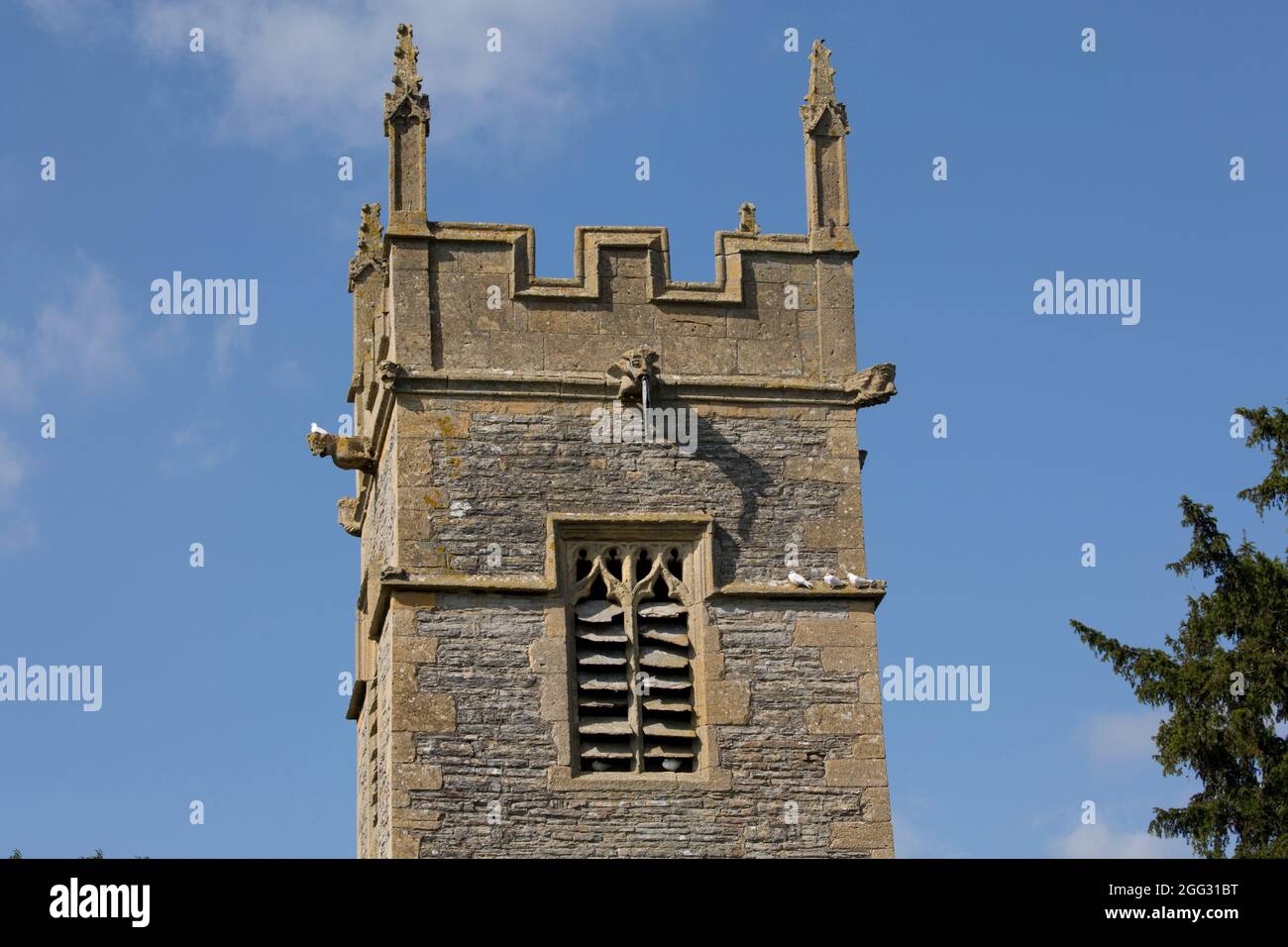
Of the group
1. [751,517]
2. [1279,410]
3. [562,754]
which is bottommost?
[562,754]

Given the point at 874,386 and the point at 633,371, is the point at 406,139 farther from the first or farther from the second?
the point at 874,386

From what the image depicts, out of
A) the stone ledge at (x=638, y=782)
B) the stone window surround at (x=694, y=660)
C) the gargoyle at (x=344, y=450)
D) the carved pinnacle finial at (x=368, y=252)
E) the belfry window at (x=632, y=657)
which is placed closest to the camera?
the stone ledge at (x=638, y=782)

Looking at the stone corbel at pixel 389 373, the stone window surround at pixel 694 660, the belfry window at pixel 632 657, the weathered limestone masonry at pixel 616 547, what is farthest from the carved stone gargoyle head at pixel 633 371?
the stone corbel at pixel 389 373

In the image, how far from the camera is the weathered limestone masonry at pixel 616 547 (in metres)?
22.2

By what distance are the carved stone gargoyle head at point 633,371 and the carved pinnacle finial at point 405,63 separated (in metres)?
2.87

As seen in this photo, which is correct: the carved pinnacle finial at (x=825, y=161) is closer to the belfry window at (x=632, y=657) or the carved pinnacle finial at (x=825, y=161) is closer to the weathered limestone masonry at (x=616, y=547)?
the weathered limestone masonry at (x=616, y=547)

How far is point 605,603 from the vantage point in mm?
22953

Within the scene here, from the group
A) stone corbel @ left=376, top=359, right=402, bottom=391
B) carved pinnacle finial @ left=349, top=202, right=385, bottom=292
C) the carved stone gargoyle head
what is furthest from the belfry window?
carved pinnacle finial @ left=349, top=202, right=385, bottom=292

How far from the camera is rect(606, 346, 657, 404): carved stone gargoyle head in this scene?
911 inches

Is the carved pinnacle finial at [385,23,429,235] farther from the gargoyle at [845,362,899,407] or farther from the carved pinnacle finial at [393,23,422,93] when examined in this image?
the gargoyle at [845,362,899,407]

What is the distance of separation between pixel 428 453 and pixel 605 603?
1.71 metres
